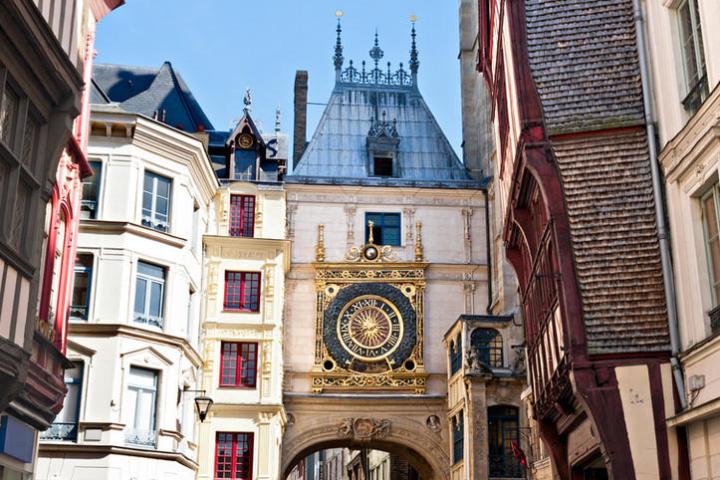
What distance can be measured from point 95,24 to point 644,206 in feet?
31.9

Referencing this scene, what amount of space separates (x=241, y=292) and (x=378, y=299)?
4.54 meters

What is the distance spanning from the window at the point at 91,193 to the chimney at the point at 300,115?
13596mm

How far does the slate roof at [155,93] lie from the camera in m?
29.0

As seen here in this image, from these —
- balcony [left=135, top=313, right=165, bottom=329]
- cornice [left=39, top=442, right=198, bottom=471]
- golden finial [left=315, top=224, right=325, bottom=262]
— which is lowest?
cornice [left=39, top=442, right=198, bottom=471]

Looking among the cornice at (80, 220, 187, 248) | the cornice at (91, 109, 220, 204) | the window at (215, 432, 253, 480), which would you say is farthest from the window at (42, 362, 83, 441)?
the window at (215, 432, 253, 480)

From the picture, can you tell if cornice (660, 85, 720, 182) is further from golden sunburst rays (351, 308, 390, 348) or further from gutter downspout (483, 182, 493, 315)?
golden sunburst rays (351, 308, 390, 348)

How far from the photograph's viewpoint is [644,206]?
40.1ft

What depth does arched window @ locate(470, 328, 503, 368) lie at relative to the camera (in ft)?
90.8

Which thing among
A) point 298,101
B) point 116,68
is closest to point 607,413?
point 116,68

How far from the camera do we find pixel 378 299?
31.5 meters

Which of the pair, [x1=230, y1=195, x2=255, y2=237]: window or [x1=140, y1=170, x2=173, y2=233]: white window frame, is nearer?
[x1=140, y1=170, x2=173, y2=233]: white window frame

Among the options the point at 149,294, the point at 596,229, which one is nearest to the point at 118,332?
the point at 149,294

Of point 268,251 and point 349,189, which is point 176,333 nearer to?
point 268,251

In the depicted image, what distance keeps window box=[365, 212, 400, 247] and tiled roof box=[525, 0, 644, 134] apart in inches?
738
